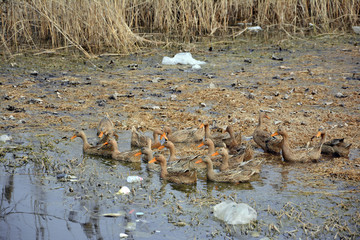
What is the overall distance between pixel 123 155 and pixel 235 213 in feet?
9.59

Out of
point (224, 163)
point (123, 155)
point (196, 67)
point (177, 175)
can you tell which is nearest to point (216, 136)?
point (224, 163)

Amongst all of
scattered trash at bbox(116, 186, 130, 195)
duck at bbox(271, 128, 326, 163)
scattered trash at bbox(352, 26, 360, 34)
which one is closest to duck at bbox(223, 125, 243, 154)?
duck at bbox(271, 128, 326, 163)

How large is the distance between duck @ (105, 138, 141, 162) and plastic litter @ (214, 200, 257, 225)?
248cm

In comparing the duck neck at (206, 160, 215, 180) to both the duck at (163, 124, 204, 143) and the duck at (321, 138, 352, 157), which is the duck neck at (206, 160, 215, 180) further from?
the duck at (321, 138, 352, 157)

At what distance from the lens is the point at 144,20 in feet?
57.0

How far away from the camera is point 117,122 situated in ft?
32.9

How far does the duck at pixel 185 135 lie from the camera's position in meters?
9.10

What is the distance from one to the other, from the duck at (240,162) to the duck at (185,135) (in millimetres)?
1285

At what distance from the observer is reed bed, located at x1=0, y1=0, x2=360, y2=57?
14.2 metres

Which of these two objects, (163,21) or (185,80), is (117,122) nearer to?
(185,80)

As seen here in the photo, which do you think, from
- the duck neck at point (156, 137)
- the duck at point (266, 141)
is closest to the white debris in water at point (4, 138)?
the duck neck at point (156, 137)

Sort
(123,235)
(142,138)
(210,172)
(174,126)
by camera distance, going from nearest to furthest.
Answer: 1. (123,235)
2. (210,172)
3. (142,138)
4. (174,126)

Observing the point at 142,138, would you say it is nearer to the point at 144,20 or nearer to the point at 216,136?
the point at 216,136

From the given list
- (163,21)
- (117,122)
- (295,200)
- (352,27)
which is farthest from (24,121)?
(352,27)
